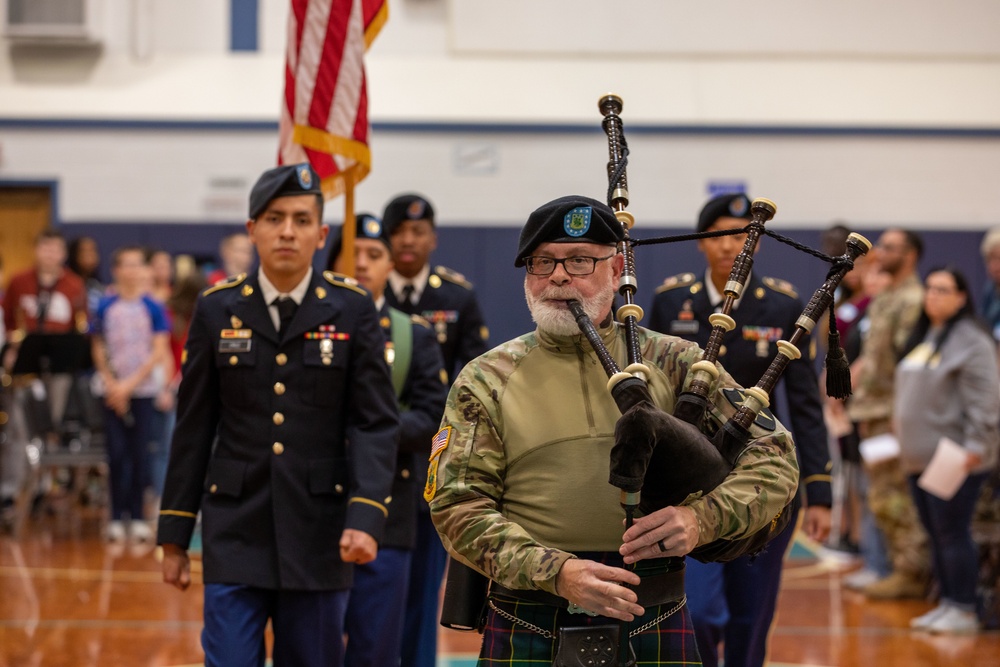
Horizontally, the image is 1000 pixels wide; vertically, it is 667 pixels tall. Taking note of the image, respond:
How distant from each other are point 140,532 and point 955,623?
5.70 m

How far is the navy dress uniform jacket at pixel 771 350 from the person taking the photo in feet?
15.3

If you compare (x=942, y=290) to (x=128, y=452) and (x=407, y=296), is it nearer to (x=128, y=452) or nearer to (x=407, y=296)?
(x=407, y=296)

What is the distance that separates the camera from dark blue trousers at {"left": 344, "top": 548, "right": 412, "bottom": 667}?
14.2ft

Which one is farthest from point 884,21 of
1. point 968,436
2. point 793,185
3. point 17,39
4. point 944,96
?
point 17,39

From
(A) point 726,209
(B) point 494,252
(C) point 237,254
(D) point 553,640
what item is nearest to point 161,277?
(C) point 237,254

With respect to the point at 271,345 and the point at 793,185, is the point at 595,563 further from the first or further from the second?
the point at 793,185

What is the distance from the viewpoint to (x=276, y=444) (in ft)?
11.9

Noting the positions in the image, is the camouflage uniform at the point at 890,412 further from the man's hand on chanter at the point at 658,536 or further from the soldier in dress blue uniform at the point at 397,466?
the man's hand on chanter at the point at 658,536

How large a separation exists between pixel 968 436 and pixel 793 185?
21.4 feet

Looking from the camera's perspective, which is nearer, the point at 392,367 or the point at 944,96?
the point at 392,367

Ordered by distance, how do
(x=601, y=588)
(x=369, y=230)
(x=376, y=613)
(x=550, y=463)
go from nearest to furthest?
(x=601, y=588), (x=550, y=463), (x=376, y=613), (x=369, y=230)

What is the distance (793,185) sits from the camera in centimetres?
1288

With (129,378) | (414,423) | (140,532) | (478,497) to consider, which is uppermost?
(478,497)

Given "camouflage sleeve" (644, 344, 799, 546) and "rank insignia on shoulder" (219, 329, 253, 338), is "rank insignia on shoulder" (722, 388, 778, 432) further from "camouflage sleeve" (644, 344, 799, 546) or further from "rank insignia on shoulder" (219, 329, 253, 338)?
"rank insignia on shoulder" (219, 329, 253, 338)
